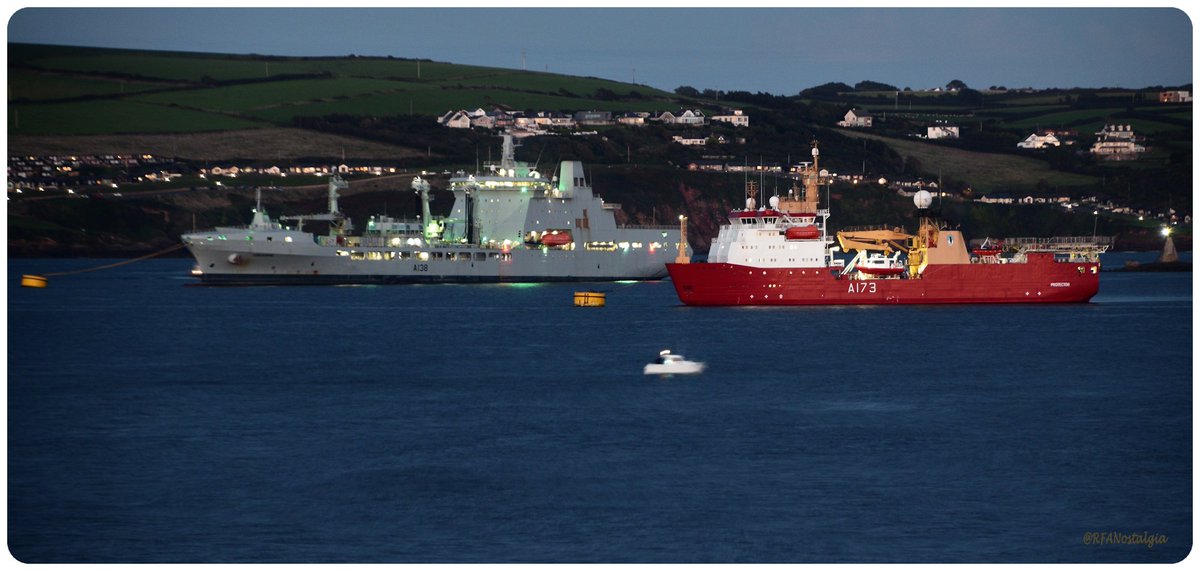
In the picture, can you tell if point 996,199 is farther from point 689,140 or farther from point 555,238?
point 555,238

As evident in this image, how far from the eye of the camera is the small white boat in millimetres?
52312

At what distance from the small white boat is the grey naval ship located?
161 ft

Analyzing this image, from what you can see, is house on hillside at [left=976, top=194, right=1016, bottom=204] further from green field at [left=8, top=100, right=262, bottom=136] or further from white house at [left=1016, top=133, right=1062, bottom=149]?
green field at [left=8, top=100, right=262, bottom=136]

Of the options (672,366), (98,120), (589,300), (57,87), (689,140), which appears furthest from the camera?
(689,140)

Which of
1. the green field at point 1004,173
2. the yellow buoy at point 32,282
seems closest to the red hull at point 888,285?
the yellow buoy at point 32,282

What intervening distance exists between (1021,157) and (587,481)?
17205 centimetres

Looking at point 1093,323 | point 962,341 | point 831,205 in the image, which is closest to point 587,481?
point 962,341

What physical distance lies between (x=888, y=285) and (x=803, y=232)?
5.87 metres

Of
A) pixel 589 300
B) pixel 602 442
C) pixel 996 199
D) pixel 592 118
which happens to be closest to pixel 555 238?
pixel 589 300

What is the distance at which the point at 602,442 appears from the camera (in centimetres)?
3844

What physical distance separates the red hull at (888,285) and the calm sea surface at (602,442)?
2.22m

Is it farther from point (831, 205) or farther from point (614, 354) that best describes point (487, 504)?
point (831, 205)

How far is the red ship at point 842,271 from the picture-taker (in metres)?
72.4

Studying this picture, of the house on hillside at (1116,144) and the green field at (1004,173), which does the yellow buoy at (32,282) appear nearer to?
the green field at (1004,173)
